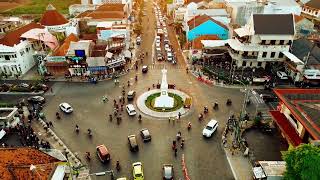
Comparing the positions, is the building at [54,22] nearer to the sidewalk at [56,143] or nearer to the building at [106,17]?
the building at [106,17]

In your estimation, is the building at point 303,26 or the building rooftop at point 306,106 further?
the building at point 303,26

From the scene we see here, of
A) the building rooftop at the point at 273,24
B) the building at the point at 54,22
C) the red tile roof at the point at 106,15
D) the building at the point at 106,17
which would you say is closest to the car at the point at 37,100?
the building at the point at 54,22

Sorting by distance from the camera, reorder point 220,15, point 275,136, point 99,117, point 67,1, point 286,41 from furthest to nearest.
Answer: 1. point 67,1
2. point 220,15
3. point 286,41
4. point 99,117
5. point 275,136

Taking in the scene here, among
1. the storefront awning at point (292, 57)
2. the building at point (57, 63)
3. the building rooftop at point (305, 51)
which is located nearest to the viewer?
the storefront awning at point (292, 57)

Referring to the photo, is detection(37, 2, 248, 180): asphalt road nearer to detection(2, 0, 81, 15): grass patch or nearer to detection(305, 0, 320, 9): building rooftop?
detection(305, 0, 320, 9): building rooftop

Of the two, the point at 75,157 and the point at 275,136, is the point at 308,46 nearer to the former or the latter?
the point at 275,136

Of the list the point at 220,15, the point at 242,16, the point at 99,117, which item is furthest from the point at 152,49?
the point at 99,117

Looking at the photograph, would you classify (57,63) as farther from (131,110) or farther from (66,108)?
(131,110)

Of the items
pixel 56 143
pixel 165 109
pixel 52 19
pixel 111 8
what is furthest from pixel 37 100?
pixel 111 8
